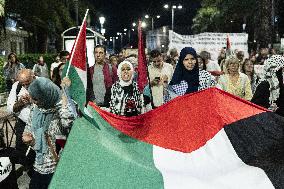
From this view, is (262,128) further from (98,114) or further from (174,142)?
(98,114)

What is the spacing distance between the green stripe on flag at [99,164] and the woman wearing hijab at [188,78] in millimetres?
2486

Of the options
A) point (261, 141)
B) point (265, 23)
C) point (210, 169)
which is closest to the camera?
point (210, 169)

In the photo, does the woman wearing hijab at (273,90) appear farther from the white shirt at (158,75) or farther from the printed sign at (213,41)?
the printed sign at (213,41)

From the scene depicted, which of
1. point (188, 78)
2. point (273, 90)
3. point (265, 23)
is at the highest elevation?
point (265, 23)

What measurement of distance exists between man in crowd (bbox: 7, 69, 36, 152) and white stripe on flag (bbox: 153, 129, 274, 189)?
264 cm

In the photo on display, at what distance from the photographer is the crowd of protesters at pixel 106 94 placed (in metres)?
5.05

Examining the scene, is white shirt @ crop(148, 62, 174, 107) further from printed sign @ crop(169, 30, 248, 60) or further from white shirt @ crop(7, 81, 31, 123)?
printed sign @ crop(169, 30, 248, 60)

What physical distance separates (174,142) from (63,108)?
3.62ft

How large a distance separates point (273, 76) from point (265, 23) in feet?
61.2

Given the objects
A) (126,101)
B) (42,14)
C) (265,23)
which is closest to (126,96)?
(126,101)

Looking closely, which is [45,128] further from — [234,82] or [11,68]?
[11,68]

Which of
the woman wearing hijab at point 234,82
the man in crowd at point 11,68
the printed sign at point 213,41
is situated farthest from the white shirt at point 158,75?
the man in crowd at point 11,68

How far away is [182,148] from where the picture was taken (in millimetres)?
4477

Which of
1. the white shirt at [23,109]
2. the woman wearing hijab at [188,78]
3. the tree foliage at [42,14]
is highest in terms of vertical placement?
the tree foliage at [42,14]
